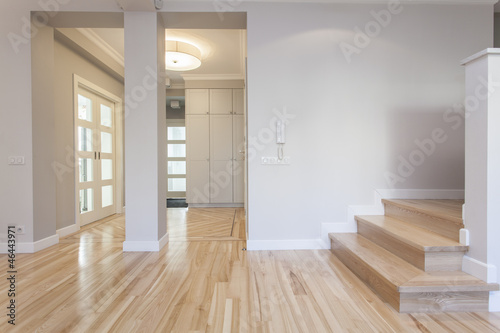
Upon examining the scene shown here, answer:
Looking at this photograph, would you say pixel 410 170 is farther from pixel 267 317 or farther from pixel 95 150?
pixel 95 150

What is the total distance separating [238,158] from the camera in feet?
17.6

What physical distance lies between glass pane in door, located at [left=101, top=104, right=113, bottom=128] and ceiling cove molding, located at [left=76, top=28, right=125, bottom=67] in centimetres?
84

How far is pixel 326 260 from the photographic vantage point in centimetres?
231

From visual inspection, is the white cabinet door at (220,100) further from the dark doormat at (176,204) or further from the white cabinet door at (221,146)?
the dark doormat at (176,204)

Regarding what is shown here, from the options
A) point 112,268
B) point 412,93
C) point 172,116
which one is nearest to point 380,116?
point 412,93

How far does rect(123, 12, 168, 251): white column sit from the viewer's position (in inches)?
102

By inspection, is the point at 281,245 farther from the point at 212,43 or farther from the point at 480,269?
the point at 212,43

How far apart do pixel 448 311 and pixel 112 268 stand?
8.43ft

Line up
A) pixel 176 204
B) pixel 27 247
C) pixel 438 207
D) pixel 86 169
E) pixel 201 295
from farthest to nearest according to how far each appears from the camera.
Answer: pixel 176 204, pixel 86 169, pixel 27 247, pixel 438 207, pixel 201 295

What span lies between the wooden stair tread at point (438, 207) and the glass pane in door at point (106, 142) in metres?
4.40

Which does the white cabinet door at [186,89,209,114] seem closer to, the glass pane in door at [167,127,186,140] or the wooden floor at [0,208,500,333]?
the glass pane in door at [167,127,186,140]

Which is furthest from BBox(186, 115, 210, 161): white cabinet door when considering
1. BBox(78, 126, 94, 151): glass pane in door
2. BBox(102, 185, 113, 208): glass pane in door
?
BBox(78, 126, 94, 151): glass pane in door

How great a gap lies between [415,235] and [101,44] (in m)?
4.66

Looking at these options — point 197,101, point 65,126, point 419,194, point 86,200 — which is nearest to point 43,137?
point 65,126
